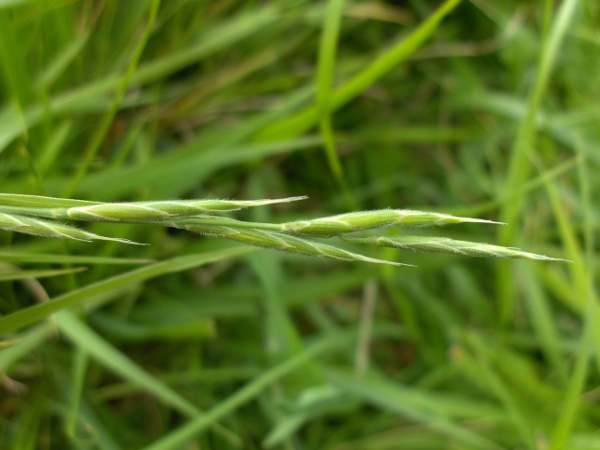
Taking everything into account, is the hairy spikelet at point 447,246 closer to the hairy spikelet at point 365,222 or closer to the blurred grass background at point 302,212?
the hairy spikelet at point 365,222

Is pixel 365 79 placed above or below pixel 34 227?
above

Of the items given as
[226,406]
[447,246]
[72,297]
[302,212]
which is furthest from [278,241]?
[302,212]

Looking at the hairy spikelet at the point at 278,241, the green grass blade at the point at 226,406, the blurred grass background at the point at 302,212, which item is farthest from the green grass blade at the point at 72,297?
the green grass blade at the point at 226,406

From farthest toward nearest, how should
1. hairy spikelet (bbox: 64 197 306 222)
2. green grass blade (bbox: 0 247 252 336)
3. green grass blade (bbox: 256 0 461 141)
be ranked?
green grass blade (bbox: 256 0 461 141) < green grass blade (bbox: 0 247 252 336) < hairy spikelet (bbox: 64 197 306 222)

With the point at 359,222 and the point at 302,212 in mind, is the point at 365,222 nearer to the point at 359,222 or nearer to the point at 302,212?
the point at 359,222

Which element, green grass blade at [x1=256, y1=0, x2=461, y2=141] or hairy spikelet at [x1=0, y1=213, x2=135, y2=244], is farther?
green grass blade at [x1=256, y1=0, x2=461, y2=141]

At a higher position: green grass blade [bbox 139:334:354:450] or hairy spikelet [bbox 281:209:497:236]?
hairy spikelet [bbox 281:209:497:236]

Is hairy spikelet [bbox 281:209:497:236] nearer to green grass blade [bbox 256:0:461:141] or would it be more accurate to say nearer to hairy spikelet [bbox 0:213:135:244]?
hairy spikelet [bbox 0:213:135:244]

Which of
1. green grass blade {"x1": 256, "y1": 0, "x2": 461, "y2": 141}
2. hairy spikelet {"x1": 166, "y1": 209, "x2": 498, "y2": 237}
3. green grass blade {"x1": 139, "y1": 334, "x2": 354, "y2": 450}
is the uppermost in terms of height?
green grass blade {"x1": 256, "y1": 0, "x2": 461, "y2": 141}

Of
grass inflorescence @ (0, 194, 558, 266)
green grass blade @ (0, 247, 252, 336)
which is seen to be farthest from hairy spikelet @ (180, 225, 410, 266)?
green grass blade @ (0, 247, 252, 336)
